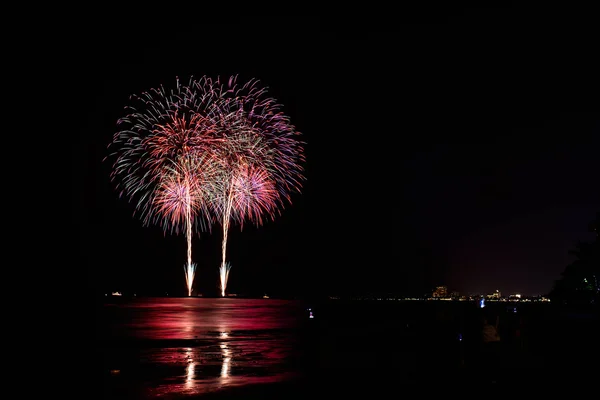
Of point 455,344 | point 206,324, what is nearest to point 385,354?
point 455,344

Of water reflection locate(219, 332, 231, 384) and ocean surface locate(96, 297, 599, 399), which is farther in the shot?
water reflection locate(219, 332, 231, 384)

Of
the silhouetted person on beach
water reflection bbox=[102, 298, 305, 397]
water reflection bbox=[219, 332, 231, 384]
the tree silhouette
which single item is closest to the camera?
water reflection bbox=[102, 298, 305, 397]

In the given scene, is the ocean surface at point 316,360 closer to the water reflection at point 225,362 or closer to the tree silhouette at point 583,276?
the water reflection at point 225,362

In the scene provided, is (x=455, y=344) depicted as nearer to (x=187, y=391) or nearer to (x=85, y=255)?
(x=187, y=391)

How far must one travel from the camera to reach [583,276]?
10275cm

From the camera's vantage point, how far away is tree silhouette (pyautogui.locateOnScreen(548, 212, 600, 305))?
3395 inches

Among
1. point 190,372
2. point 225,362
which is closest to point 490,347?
point 225,362

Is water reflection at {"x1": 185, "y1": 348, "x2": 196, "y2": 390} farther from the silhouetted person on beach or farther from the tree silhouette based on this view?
the tree silhouette

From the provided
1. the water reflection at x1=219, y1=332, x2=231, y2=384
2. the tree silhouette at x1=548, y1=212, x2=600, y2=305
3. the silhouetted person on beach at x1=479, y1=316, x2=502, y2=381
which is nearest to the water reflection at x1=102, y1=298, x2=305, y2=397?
the water reflection at x1=219, y1=332, x2=231, y2=384

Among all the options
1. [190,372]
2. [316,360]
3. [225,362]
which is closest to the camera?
[190,372]

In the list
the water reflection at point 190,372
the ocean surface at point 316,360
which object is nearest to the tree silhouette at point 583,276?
the ocean surface at point 316,360

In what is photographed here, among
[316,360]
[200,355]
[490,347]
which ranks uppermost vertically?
[490,347]

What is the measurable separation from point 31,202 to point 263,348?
2373 inches

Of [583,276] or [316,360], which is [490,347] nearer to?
[316,360]
